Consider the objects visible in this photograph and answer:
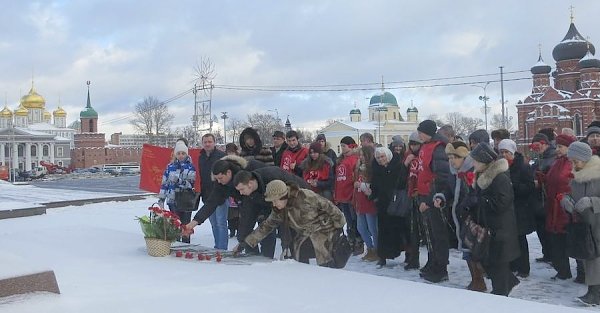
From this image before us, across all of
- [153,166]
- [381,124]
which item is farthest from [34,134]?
[153,166]

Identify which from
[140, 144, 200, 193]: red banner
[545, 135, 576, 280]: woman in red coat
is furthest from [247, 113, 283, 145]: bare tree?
[545, 135, 576, 280]: woman in red coat

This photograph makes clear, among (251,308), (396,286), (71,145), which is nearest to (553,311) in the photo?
(396,286)

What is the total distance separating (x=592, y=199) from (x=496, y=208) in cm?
88

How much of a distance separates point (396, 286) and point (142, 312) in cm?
175

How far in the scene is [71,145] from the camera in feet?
310

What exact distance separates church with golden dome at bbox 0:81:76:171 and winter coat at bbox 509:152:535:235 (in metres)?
78.8

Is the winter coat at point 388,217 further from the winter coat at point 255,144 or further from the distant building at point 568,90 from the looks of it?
the distant building at point 568,90

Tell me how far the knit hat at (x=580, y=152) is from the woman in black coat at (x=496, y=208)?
2.26ft

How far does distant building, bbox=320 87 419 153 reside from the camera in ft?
287

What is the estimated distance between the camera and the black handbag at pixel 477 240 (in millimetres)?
5348

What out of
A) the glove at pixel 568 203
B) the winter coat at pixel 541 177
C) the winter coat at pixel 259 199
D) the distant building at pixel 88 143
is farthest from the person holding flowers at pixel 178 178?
the distant building at pixel 88 143

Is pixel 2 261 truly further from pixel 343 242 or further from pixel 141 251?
pixel 343 242

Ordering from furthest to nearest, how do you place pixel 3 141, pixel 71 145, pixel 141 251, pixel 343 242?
pixel 71 145 → pixel 3 141 → pixel 141 251 → pixel 343 242

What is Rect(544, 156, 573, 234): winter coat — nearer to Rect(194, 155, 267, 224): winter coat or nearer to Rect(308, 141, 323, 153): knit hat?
Rect(308, 141, 323, 153): knit hat
